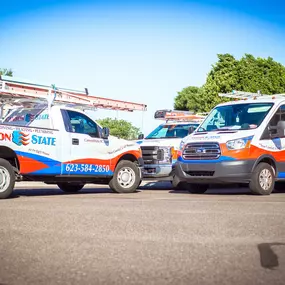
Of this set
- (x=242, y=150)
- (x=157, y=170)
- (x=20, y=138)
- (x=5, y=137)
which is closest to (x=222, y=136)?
(x=242, y=150)

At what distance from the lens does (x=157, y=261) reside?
460cm

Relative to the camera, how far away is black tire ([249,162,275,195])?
1175 centimetres

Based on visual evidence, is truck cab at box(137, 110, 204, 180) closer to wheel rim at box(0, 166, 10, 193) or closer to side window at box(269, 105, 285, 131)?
side window at box(269, 105, 285, 131)

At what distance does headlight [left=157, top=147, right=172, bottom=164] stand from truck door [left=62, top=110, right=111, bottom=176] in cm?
245

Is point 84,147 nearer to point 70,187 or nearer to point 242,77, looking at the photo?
point 70,187

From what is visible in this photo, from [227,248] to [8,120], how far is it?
724 centimetres

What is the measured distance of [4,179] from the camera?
33.9 feet

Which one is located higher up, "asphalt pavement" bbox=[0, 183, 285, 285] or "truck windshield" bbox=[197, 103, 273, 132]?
"truck windshield" bbox=[197, 103, 273, 132]

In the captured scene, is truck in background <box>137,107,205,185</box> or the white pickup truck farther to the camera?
truck in background <box>137,107,205,185</box>

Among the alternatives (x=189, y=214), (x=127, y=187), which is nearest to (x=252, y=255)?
(x=189, y=214)

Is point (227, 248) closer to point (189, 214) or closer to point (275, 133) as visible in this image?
point (189, 214)

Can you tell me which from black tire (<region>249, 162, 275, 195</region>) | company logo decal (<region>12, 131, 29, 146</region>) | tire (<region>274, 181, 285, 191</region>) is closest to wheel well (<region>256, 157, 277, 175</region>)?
black tire (<region>249, 162, 275, 195</region>)

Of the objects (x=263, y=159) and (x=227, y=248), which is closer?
(x=227, y=248)

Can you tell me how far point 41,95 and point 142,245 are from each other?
731 centimetres
